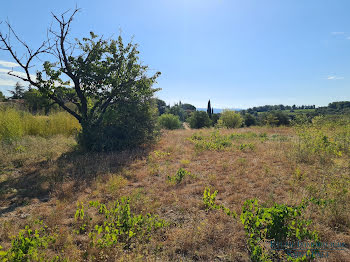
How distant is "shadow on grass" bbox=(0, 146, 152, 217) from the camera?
4008 millimetres

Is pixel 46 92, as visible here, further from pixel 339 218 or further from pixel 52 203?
pixel 339 218

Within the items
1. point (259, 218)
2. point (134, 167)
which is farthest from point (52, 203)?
point (259, 218)

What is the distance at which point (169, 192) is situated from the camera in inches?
161

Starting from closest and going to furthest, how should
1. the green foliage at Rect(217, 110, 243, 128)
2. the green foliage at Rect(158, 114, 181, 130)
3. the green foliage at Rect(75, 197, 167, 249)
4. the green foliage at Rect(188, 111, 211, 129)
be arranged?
the green foliage at Rect(75, 197, 167, 249) < the green foliage at Rect(158, 114, 181, 130) < the green foliage at Rect(217, 110, 243, 128) < the green foliage at Rect(188, 111, 211, 129)

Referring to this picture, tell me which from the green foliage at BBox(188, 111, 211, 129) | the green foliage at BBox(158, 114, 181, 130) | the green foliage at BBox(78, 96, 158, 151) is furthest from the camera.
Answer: the green foliage at BBox(188, 111, 211, 129)

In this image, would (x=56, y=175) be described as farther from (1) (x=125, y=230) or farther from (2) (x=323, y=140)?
(2) (x=323, y=140)

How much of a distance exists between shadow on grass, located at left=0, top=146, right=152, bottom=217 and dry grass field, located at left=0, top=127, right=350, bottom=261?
0.03m

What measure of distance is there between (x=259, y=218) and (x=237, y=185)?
6.49ft

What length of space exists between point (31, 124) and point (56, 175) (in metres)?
6.52

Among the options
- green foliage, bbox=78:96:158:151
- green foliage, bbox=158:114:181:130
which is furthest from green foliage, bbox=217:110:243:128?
green foliage, bbox=78:96:158:151

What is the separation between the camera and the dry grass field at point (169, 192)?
7.95 feet

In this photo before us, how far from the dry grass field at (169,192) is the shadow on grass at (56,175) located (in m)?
0.03

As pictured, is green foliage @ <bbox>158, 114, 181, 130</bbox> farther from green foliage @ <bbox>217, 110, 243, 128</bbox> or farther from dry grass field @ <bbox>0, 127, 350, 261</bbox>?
dry grass field @ <bbox>0, 127, 350, 261</bbox>

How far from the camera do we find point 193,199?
12.3 ft
